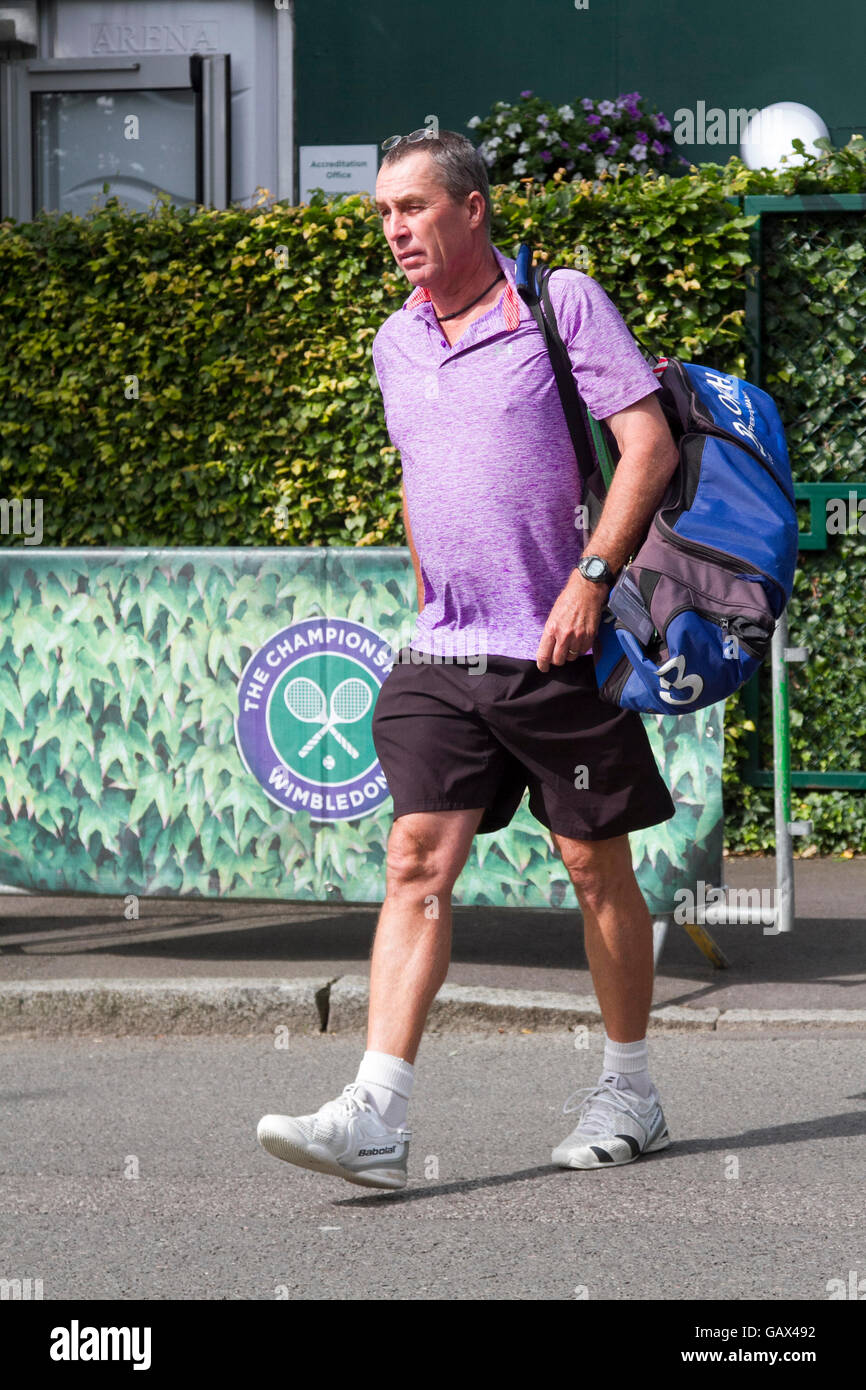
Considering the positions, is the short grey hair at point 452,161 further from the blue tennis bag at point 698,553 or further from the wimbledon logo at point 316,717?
the wimbledon logo at point 316,717

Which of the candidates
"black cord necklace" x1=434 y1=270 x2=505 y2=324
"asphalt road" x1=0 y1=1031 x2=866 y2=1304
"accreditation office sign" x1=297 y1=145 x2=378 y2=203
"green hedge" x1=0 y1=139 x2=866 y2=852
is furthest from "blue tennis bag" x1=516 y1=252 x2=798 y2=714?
"accreditation office sign" x1=297 y1=145 x2=378 y2=203

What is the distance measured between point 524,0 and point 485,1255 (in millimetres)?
8862

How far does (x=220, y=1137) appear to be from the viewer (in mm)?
4113

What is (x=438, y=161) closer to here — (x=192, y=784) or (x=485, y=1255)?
(x=485, y=1255)

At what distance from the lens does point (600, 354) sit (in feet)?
11.4

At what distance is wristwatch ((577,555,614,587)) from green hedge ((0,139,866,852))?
4.02 m

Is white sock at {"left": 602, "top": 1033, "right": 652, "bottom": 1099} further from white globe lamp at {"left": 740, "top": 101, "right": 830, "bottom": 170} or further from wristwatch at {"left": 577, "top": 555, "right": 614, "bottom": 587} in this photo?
white globe lamp at {"left": 740, "top": 101, "right": 830, "bottom": 170}

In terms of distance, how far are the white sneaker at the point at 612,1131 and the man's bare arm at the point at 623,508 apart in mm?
1021

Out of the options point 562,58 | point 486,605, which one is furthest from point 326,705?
point 562,58

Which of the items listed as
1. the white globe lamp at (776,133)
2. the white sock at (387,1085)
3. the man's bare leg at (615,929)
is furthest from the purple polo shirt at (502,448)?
the white globe lamp at (776,133)

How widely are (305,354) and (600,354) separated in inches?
166

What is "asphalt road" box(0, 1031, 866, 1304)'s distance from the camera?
3152 millimetres

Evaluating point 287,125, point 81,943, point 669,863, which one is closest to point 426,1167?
point 669,863

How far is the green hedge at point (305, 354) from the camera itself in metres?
7.31
